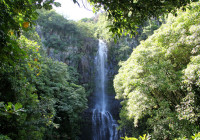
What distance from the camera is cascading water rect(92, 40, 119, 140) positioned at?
1281 cm

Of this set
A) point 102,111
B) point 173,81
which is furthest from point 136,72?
point 102,111

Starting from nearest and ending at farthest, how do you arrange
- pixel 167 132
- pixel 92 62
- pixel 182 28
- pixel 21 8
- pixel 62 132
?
pixel 21 8 < pixel 167 132 < pixel 182 28 < pixel 62 132 < pixel 92 62

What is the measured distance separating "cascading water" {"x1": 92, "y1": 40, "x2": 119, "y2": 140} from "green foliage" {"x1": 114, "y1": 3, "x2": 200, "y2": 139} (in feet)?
26.9

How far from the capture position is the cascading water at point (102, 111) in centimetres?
1281

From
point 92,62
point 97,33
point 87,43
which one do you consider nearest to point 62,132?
point 92,62

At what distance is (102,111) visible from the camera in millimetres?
15680

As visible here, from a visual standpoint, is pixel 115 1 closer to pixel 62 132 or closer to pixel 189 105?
pixel 189 105

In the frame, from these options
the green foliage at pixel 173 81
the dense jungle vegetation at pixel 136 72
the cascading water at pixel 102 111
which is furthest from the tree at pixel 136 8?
the cascading water at pixel 102 111

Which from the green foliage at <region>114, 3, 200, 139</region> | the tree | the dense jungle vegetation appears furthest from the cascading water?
the tree

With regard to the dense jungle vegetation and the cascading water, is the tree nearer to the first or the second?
the dense jungle vegetation

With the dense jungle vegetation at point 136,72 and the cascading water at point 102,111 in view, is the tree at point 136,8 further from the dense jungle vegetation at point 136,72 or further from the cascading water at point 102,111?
the cascading water at point 102,111

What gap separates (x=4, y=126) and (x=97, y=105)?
1339 centimetres

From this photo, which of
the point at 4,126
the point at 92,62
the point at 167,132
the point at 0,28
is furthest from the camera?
the point at 92,62

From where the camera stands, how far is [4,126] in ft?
12.9
